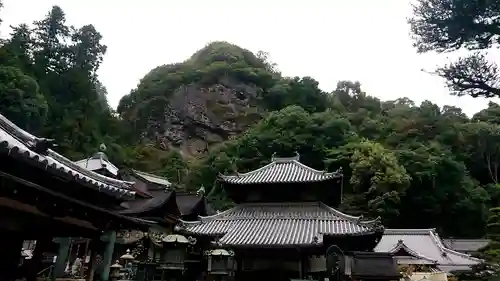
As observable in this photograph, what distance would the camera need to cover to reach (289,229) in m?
17.7

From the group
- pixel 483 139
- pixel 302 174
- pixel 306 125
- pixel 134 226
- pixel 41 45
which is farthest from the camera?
pixel 41 45

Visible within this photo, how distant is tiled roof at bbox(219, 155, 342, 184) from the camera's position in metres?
19.2

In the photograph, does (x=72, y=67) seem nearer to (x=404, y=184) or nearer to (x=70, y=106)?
(x=70, y=106)

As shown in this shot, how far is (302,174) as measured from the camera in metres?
20.1

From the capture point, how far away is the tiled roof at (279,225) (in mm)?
16341

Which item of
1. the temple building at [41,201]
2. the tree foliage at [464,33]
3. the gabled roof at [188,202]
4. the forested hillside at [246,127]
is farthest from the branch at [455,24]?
the forested hillside at [246,127]

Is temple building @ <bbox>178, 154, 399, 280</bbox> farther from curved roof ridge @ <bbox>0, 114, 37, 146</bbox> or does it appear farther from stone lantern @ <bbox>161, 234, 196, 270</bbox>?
curved roof ridge @ <bbox>0, 114, 37, 146</bbox>

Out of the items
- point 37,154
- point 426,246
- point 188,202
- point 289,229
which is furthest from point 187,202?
point 37,154

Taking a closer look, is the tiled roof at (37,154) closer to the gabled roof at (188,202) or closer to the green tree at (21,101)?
the gabled roof at (188,202)

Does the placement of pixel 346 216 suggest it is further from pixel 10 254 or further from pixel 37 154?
pixel 37 154

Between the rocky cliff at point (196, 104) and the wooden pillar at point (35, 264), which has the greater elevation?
the rocky cliff at point (196, 104)

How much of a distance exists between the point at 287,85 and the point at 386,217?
110ft

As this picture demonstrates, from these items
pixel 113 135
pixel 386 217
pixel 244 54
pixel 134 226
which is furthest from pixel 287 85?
pixel 134 226

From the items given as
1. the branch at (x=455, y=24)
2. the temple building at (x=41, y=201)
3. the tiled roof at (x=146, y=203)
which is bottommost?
the temple building at (x=41, y=201)
